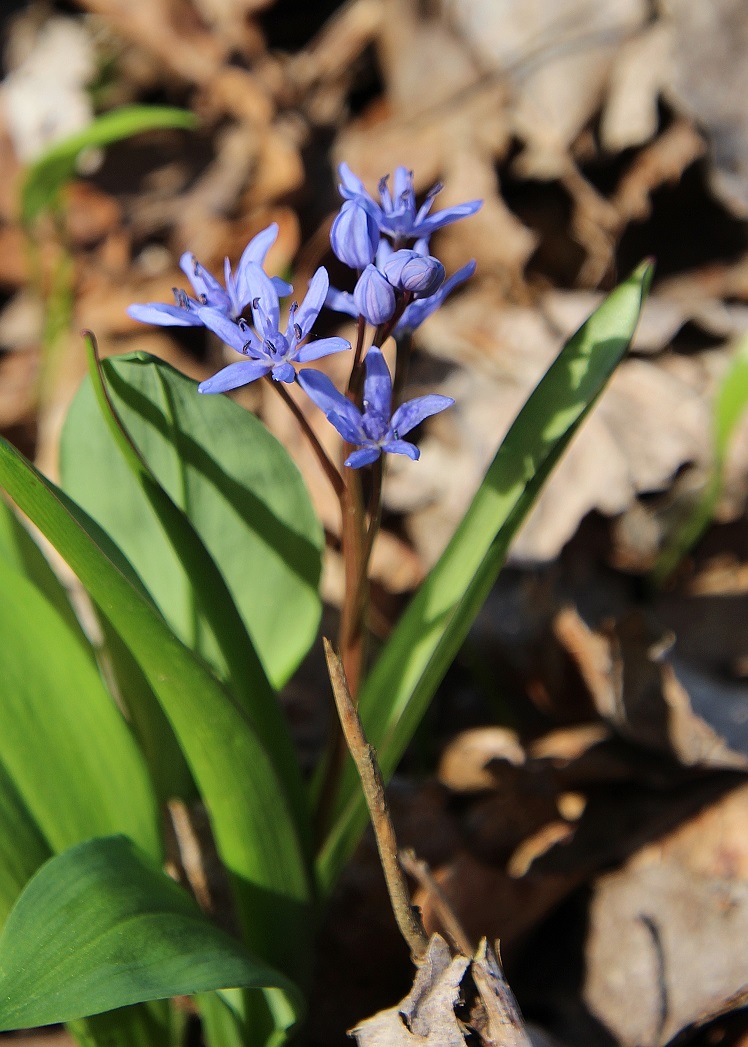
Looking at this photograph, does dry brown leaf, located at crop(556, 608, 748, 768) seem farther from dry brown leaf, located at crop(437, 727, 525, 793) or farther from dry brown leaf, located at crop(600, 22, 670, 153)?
dry brown leaf, located at crop(600, 22, 670, 153)

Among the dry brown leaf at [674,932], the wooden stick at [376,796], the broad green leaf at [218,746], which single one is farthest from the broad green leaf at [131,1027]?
the dry brown leaf at [674,932]

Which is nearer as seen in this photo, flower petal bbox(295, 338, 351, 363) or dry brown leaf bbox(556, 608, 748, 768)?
flower petal bbox(295, 338, 351, 363)

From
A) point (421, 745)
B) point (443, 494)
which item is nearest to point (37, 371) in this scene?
point (443, 494)

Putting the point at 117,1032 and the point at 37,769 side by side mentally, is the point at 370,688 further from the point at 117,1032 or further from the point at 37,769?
the point at 117,1032

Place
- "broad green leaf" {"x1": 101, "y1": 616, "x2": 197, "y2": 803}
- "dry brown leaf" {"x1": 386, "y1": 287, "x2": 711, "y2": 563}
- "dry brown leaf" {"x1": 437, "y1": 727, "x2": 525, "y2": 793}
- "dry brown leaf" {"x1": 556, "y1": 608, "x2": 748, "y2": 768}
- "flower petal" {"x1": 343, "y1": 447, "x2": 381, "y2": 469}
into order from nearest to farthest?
"flower petal" {"x1": 343, "y1": 447, "x2": 381, "y2": 469}
"broad green leaf" {"x1": 101, "y1": 616, "x2": 197, "y2": 803}
"dry brown leaf" {"x1": 556, "y1": 608, "x2": 748, "y2": 768}
"dry brown leaf" {"x1": 437, "y1": 727, "x2": 525, "y2": 793}
"dry brown leaf" {"x1": 386, "y1": 287, "x2": 711, "y2": 563}

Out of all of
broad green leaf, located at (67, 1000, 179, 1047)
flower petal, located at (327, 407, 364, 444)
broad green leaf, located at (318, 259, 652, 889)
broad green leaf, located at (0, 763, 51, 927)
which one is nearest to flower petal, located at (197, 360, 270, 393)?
flower petal, located at (327, 407, 364, 444)

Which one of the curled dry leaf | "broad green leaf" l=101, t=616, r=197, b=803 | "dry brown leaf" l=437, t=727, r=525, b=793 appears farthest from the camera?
"dry brown leaf" l=437, t=727, r=525, b=793

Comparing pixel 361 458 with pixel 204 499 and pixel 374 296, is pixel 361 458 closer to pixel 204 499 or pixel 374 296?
pixel 374 296

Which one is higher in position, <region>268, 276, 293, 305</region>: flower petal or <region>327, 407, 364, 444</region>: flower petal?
<region>268, 276, 293, 305</region>: flower petal

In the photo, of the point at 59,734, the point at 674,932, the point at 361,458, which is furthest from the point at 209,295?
the point at 674,932
